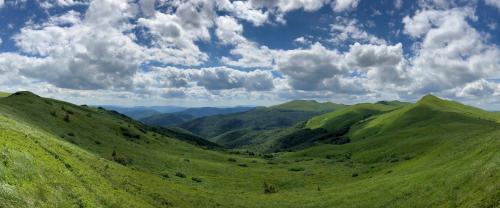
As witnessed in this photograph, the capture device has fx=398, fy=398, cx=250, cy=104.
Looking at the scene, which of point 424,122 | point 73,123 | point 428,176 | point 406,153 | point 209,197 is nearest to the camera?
point 428,176

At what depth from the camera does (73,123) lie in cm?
8894

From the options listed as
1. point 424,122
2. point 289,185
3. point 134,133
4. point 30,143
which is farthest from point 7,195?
point 424,122

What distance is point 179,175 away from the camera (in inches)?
3027

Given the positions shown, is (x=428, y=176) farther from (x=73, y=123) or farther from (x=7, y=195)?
(x=73, y=123)

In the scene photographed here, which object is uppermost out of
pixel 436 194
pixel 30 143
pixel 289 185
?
pixel 30 143

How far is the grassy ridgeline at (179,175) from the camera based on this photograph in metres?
30.0

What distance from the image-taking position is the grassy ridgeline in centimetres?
2997

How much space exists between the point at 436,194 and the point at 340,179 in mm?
45088

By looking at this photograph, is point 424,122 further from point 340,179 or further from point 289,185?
point 289,185

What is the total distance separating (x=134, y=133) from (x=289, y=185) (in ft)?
168

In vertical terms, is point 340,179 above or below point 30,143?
below

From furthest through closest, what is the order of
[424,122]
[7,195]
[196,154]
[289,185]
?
[424,122] < [196,154] < [289,185] < [7,195]

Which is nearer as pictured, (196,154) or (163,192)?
(163,192)

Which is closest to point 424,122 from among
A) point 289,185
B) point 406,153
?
point 406,153
